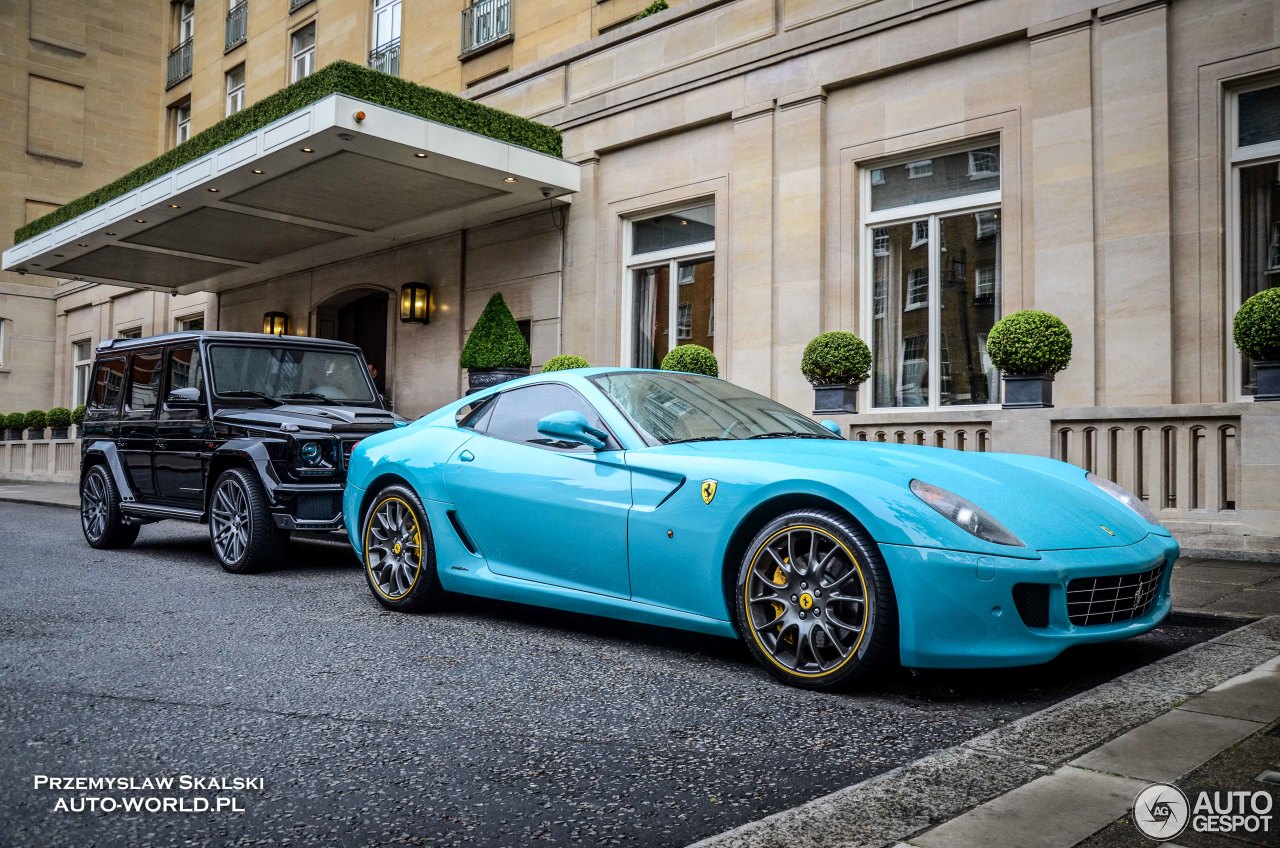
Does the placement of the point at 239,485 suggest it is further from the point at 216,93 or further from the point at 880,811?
the point at 216,93

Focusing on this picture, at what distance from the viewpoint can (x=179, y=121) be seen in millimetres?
33594

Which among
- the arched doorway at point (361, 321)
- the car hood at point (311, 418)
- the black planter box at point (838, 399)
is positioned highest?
the arched doorway at point (361, 321)

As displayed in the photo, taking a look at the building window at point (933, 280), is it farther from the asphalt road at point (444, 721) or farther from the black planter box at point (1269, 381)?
the asphalt road at point (444, 721)

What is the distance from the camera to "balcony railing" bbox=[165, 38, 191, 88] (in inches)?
1257

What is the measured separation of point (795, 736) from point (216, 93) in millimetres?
29618

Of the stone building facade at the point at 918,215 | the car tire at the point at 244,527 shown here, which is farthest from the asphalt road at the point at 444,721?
the stone building facade at the point at 918,215

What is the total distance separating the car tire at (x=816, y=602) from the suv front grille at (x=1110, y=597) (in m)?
0.69

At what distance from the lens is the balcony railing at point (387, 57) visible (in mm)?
21250

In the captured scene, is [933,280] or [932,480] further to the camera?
[933,280]

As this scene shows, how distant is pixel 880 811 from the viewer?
247 centimetres

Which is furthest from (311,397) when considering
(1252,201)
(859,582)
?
(1252,201)

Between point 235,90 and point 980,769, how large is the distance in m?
29.7

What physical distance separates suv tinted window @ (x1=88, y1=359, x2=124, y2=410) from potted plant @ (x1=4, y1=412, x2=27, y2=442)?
21.9 m

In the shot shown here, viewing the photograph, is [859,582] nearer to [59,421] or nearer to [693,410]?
[693,410]
